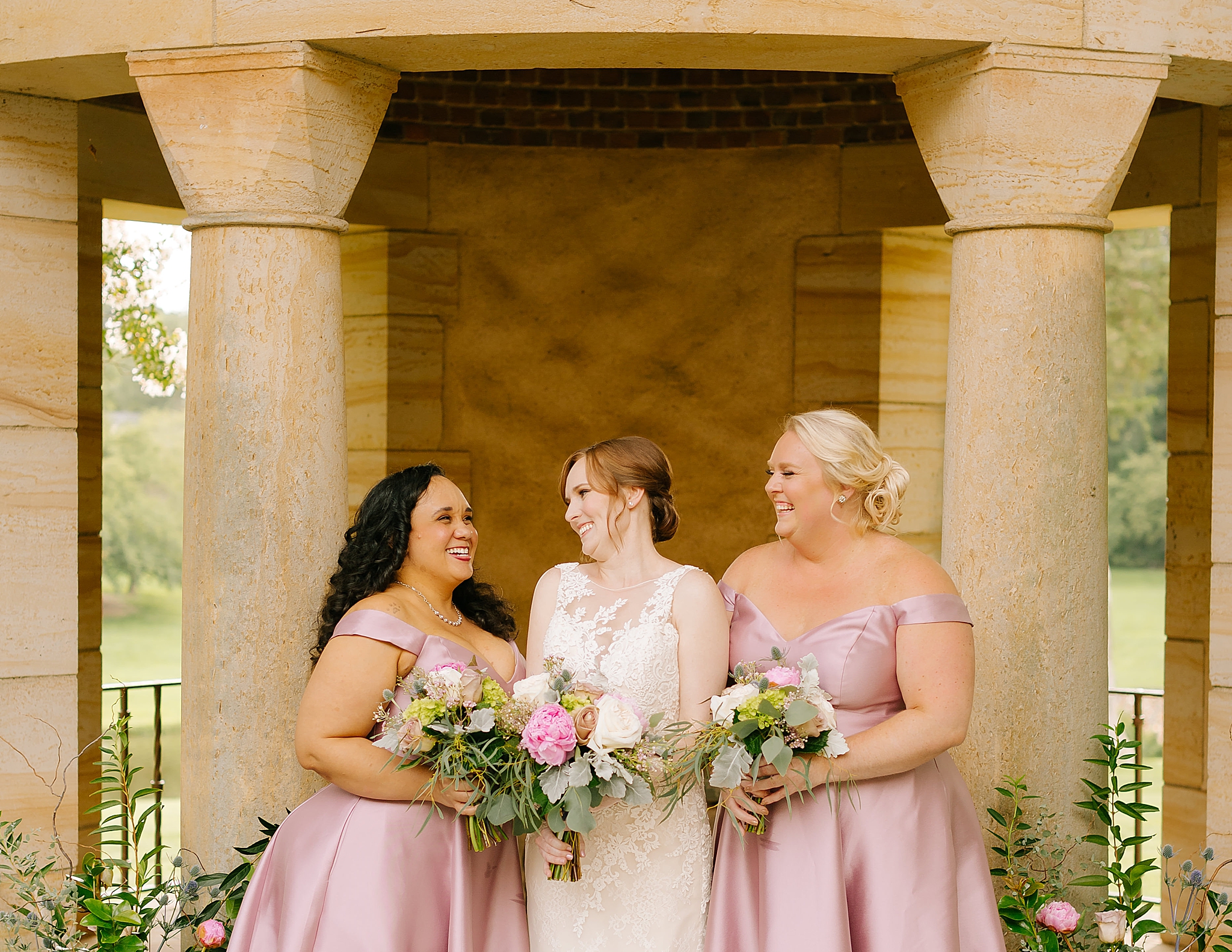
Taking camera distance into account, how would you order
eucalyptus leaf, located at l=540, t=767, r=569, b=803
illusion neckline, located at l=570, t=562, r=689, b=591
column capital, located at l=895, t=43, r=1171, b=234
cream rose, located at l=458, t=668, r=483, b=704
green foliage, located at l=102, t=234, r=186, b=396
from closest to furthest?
eucalyptus leaf, located at l=540, t=767, r=569, b=803, cream rose, located at l=458, t=668, r=483, b=704, illusion neckline, located at l=570, t=562, r=689, b=591, column capital, located at l=895, t=43, r=1171, b=234, green foliage, located at l=102, t=234, r=186, b=396

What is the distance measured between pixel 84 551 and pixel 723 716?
15.6ft

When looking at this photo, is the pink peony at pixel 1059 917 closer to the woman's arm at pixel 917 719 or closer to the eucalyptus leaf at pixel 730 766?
the woman's arm at pixel 917 719

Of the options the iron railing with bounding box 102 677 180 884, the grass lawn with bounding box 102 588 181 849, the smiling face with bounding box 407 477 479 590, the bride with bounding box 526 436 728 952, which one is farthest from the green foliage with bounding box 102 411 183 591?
the bride with bounding box 526 436 728 952

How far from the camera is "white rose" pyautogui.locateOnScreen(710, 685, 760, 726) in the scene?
9.68ft

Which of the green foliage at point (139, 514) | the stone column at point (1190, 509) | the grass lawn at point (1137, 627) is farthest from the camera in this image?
the green foliage at point (139, 514)

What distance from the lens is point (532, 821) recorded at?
3074mm

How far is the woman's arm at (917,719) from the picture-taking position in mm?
3146

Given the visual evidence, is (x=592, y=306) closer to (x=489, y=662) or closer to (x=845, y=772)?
(x=489, y=662)

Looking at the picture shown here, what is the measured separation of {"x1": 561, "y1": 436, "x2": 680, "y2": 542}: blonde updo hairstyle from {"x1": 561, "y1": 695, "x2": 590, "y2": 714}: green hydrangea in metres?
0.58

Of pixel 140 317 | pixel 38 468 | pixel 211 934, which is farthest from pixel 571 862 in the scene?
pixel 140 317

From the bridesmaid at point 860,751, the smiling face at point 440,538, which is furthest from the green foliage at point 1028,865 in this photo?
the smiling face at point 440,538

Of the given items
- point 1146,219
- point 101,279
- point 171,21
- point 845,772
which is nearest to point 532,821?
point 845,772

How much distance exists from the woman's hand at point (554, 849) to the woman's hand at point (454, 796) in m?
0.21

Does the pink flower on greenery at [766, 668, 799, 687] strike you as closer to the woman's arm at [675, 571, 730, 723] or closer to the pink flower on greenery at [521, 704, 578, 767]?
the woman's arm at [675, 571, 730, 723]
